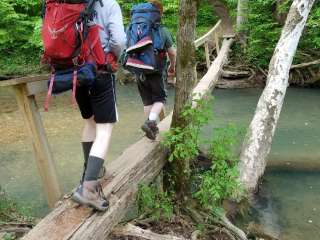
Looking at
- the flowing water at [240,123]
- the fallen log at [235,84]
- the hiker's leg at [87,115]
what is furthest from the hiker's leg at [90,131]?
the fallen log at [235,84]

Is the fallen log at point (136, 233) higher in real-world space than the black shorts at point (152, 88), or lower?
lower

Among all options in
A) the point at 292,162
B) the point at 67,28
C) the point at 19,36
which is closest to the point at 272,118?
the point at 292,162

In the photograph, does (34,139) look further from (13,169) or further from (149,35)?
(13,169)

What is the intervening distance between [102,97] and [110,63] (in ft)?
0.78

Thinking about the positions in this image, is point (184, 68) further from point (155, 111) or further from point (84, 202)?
point (84, 202)

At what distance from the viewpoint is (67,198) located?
328 centimetres

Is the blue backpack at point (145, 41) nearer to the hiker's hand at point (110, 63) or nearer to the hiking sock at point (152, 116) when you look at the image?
the hiking sock at point (152, 116)

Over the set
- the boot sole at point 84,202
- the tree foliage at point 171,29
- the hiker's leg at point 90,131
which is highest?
the hiker's leg at point 90,131

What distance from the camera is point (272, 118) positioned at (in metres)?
6.12

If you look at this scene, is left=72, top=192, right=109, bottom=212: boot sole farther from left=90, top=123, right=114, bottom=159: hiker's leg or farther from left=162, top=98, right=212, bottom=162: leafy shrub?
left=162, top=98, right=212, bottom=162: leafy shrub

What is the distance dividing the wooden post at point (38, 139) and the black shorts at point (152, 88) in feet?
4.32

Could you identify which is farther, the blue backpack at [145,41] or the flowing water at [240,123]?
the flowing water at [240,123]

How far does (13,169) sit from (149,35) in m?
3.69

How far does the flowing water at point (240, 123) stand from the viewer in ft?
18.9
